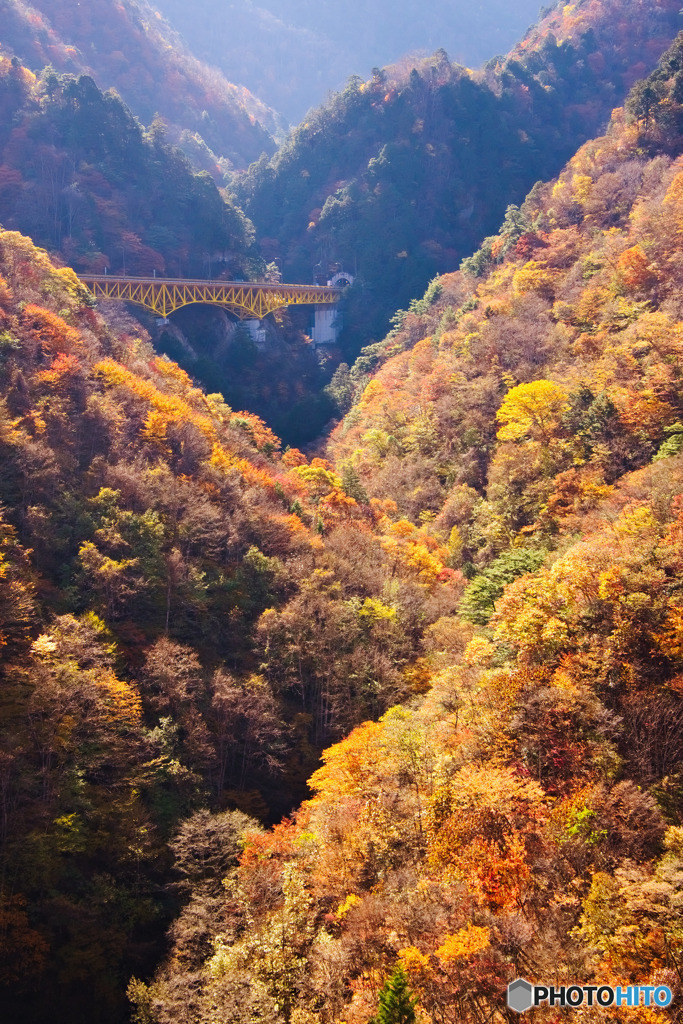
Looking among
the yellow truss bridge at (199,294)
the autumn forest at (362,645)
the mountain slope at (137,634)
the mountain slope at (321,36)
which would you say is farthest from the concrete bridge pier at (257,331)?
the mountain slope at (321,36)

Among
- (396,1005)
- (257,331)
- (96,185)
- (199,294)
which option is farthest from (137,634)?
(96,185)

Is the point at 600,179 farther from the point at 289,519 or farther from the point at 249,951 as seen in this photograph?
the point at 249,951

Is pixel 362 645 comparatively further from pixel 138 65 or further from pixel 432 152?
pixel 138 65

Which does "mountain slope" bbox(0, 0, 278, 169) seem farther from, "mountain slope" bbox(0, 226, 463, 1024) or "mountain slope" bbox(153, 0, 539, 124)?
"mountain slope" bbox(0, 226, 463, 1024)

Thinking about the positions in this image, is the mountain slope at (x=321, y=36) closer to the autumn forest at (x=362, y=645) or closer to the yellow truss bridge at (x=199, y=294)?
the yellow truss bridge at (x=199, y=294)

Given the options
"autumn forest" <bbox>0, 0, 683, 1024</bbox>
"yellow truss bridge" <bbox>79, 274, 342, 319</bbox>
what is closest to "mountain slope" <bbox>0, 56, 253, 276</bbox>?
"autumn forest" <bbox>0, 0, 683, 1024</bbox>
